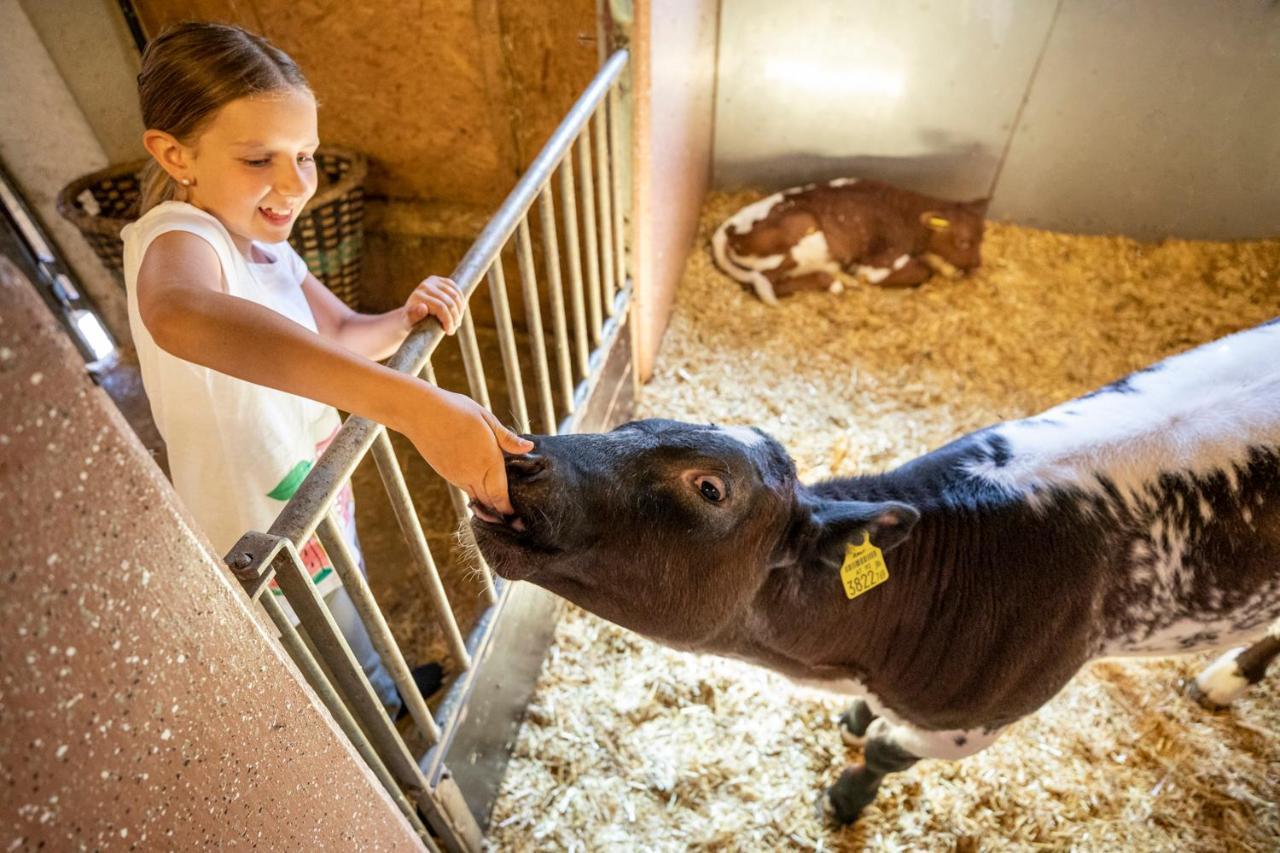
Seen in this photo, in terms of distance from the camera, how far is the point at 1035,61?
14.1ft

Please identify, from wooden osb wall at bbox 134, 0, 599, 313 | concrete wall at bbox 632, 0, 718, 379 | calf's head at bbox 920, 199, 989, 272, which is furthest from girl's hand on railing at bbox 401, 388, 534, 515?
calf's head at bbox 920, 199, 989, 272

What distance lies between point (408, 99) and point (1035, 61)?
361cm

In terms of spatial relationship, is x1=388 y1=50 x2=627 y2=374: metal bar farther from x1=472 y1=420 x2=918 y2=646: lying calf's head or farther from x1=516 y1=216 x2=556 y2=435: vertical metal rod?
x1=472 y1=420 x2=918 y2=646: lying calf's head

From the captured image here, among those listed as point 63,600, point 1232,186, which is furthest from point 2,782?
point 1232,186

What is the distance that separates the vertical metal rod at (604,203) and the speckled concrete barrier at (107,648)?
222 centimetres

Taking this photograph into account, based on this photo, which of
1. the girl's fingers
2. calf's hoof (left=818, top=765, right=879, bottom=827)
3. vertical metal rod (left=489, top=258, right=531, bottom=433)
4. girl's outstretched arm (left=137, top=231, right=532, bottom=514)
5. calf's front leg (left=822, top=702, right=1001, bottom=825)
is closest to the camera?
girl's outstretched arm (left=137, top=231, right=532, bottom=514)

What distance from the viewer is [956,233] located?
444cm

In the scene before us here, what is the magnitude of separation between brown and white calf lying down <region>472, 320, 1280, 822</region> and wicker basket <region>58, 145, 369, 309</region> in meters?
2.47

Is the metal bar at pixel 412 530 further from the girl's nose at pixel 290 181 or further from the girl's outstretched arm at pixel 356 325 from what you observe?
the girl's nose at pixel 290 181

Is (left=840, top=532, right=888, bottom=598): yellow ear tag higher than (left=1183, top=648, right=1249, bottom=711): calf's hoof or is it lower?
higher

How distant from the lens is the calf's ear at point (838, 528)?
1.65 m

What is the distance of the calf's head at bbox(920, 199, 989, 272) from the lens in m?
4.44

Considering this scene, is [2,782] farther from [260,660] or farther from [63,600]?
[260,660]

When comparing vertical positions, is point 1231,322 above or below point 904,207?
below
